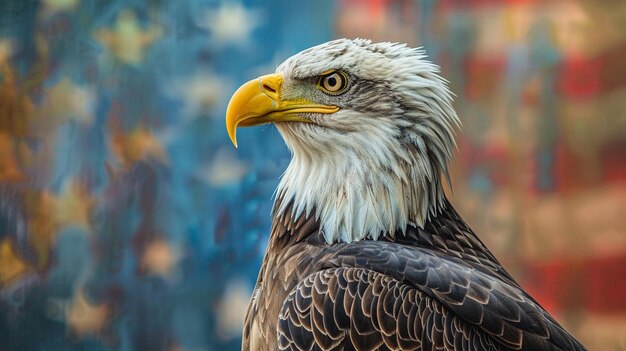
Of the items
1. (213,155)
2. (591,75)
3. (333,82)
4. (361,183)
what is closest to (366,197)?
(361,183)

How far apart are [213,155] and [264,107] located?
4.77 ft

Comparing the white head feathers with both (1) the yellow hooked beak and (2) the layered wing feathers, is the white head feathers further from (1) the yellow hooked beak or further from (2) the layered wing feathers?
(2) the layered wing feathers

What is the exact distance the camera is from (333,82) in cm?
241

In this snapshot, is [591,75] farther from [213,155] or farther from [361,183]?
[213,155]

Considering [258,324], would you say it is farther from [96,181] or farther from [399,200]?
[96,181]

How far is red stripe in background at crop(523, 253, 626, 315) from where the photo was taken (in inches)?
139

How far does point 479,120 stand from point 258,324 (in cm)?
186

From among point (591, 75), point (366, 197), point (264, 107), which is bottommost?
point (366, 197)

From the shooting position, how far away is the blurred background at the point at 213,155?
3576 mm

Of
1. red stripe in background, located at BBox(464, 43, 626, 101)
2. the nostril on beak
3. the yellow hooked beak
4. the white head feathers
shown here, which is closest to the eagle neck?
the white head feathers

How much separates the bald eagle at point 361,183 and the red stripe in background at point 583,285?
124 cm

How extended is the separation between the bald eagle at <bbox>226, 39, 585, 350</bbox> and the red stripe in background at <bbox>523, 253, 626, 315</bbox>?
1.24 m

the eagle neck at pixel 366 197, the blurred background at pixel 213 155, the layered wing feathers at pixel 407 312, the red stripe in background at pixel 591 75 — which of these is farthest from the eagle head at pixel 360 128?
the red stripe in background at pixel 591 75

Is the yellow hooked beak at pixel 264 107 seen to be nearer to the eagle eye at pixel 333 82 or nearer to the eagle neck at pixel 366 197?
the eagle eye at pixel 333 82
